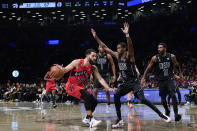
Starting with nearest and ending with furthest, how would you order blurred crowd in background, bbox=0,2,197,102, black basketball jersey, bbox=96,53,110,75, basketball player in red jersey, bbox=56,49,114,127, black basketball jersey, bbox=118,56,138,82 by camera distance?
basketball player in red jersey, bbox=56,49,114,127 < black basketball jersey, bbox=118,56,138,82 < black basketball jersey, bbox=96,53,110,75 < blurred crowd in background, bbox=0,2,197,102

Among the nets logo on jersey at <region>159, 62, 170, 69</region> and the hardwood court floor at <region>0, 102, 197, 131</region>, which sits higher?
the nets logo on jersey at <region>159, 62, 170, 69</region>

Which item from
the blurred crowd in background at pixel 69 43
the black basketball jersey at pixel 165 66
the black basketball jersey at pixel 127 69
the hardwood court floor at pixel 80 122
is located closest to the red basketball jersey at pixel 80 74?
the black basketball jersey at pixel 127 69

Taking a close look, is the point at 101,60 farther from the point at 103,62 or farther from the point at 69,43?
the point at 69,43

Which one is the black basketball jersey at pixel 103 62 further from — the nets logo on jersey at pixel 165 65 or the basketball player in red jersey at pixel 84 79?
the basketball player in red jersey at pixel 84 79

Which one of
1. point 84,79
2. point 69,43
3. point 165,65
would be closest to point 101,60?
point 165,65

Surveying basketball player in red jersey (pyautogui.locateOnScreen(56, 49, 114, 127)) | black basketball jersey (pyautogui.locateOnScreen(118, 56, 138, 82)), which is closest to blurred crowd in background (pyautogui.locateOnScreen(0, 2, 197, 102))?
basketball player in red jersey (pyautogui.locateOnScreen(56, 49, 114, 127))

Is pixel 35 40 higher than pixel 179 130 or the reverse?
higher

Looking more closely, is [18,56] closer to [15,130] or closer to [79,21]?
[79,21]

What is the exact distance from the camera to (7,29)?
32219 millimetres

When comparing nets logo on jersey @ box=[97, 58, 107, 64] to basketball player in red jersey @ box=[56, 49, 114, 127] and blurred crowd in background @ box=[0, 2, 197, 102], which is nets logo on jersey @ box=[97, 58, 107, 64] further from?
Answer: blurred crowd in background @ box=[0, 2, 197, 102]

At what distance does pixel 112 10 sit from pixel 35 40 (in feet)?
32.0

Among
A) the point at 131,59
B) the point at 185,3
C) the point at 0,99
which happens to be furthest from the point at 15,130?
the point at 185,3

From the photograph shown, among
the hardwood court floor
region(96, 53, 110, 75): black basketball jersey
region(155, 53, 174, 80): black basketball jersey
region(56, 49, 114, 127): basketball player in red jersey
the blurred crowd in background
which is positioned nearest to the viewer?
the hardwood court floor

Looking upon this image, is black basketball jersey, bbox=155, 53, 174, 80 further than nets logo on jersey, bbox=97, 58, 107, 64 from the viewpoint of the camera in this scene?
No
